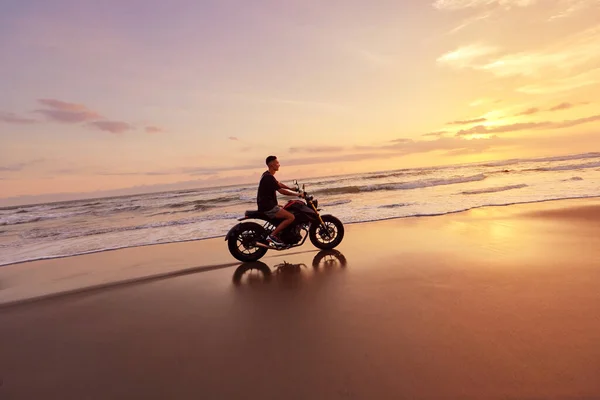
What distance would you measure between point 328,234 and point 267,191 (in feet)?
5.91

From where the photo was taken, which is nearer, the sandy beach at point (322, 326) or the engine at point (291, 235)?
the sandy beach at point (322, 326)

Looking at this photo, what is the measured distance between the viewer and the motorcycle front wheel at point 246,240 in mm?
7156

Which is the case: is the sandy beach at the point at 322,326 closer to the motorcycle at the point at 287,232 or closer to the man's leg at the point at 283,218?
the motorcycle at the point at 287,232

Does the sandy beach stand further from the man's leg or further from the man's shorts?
the man's shorts

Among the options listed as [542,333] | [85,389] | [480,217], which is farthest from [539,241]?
[85,389]

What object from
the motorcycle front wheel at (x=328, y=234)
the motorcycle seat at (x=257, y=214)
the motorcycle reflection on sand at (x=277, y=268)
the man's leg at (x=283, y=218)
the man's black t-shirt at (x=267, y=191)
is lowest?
the motorcycle reflection on sand at (x=277, y=268)

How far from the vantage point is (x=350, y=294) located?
15.6ft

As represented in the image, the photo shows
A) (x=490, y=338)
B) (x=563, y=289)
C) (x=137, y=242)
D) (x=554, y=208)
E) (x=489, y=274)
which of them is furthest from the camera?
(x=554, y=208)

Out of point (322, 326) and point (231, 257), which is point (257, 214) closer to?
point (231, 257)

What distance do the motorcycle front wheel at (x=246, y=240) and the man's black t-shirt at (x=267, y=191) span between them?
48 cm

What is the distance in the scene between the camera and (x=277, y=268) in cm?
654

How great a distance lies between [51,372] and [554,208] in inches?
546

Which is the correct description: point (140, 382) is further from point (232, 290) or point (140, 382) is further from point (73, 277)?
point (73, 277)

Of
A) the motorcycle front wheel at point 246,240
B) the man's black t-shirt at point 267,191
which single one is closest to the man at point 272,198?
the man's black t-shirt at point 267,191
